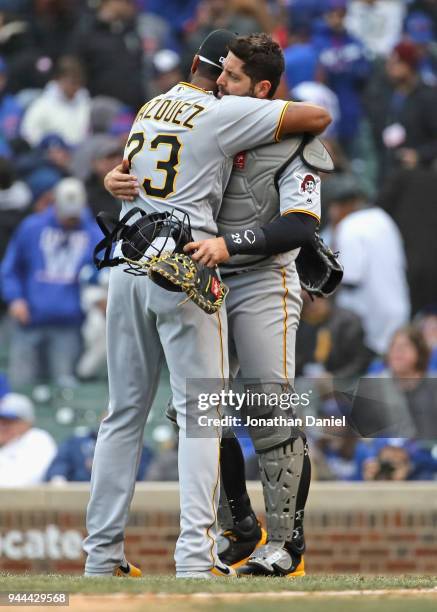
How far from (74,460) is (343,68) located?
569 cm

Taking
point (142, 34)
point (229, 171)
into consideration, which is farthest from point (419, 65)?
point (229, 171)

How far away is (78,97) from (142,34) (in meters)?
1.78

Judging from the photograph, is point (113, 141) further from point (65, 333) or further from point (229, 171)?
point (229, 171)

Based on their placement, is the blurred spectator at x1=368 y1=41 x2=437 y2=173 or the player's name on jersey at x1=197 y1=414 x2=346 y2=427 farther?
the blurred spectator at x1=368 y1=41 x2=437 y2=173

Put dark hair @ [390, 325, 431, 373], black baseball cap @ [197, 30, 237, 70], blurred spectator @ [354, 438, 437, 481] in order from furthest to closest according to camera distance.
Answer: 1. dark hair @ [390, 325, 431, 373]
2. blurred spectator @ [354, 438, 437, 481]
3. black baseball cap @ [197, 30, 237, 70]

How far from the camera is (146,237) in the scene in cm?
560

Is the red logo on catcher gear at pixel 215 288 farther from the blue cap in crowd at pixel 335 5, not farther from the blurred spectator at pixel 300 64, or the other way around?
the blue cap in crowd at pixel 335 5

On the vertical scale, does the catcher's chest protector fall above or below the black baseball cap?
below

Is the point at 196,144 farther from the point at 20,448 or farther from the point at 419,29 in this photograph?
the point at 419,29

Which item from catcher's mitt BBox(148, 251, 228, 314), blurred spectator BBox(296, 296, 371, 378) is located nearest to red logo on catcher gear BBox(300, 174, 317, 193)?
catcher's mitt BBox(148, 251, 228, 314)

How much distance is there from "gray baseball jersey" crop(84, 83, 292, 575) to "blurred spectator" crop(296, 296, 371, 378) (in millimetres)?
4657

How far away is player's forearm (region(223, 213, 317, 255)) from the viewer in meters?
5.58

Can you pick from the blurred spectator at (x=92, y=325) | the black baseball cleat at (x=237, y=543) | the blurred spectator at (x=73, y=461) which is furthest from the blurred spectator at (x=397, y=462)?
the black baseball cleat at (x=237, y=543)

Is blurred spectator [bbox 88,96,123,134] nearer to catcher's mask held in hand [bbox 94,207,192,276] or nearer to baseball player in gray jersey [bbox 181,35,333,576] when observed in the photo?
baseball player in gray jersey [bbox 181,35,333,576]
